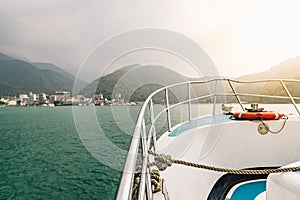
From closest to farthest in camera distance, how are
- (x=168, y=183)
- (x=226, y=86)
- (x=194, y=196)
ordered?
(x=168, y=183), (x=194, y=196), (x=226, y=86)

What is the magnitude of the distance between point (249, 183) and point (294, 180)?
1738mm

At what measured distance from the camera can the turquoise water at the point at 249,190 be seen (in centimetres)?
192

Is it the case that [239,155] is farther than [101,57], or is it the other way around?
[239,155]

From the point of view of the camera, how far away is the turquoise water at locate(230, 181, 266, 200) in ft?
6.31

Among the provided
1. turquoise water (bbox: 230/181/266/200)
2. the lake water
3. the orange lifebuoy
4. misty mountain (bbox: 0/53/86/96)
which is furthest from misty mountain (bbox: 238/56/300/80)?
misty mountain (bbox: 0/53/86/96)

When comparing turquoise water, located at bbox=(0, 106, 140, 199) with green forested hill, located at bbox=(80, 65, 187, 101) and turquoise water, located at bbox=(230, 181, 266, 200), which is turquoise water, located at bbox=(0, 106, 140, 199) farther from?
turquoise water, located at bbox=(230, 181, 266, 200)

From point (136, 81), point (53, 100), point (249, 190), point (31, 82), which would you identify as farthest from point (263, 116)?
point (31, 82)

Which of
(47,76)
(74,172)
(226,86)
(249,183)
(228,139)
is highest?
(47,76)

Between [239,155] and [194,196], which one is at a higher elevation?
[239,155]

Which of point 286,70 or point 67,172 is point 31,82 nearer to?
point 67,172

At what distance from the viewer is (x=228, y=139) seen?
234 cm

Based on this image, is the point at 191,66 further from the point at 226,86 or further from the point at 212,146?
the point at 212,146

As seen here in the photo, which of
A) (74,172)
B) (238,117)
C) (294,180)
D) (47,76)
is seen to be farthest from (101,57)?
(47,76)

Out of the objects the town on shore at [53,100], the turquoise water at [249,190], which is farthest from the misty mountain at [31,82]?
the turquoise water at [249,190]
